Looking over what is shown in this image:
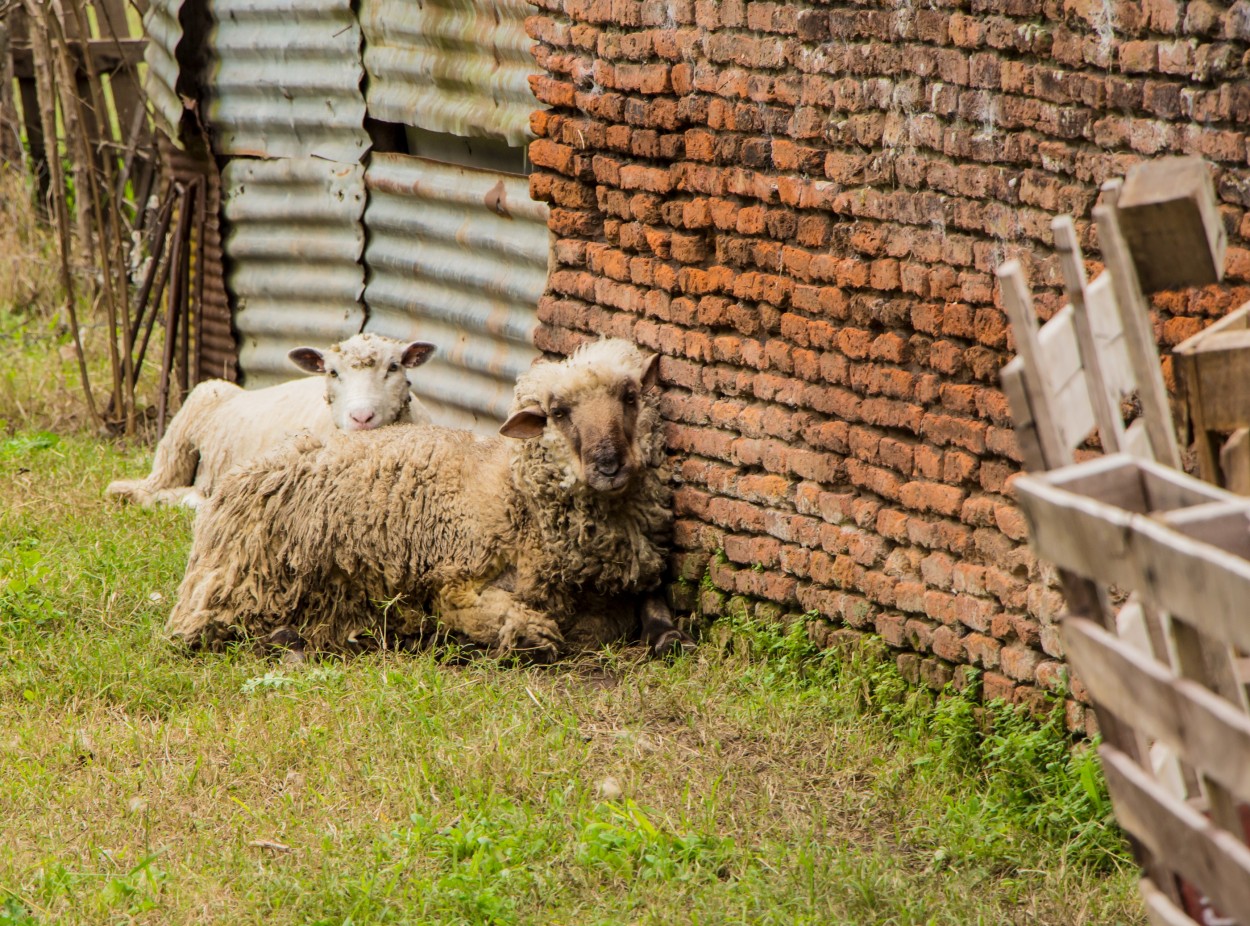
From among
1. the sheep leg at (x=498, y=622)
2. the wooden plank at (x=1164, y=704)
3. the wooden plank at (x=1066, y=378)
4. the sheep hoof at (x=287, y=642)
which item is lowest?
the sheep hoof at (x=287, y=642)

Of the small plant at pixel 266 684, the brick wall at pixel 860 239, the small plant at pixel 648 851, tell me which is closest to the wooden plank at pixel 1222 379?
the brick wall at pixel 860 239

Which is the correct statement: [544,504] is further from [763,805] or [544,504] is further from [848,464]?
[763,805]

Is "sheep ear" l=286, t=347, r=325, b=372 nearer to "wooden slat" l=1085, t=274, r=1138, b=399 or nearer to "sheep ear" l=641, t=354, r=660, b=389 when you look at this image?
"sheep ear" l=641, t=354, r=660, b=389

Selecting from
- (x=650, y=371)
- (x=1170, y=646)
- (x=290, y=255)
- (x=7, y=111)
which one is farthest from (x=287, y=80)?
(x=1170, y=646)

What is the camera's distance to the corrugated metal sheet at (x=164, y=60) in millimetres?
8531

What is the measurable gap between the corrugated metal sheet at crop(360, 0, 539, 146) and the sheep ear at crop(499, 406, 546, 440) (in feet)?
5.43

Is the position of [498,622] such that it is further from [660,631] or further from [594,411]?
[594,411]

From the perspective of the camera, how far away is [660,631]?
5.42 m

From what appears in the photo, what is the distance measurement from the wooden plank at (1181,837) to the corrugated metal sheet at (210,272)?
765 centimetres

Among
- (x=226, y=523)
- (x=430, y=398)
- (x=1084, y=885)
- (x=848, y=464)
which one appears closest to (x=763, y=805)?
(x=1084, y=885)

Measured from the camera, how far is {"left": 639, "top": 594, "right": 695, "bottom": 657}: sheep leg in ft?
17.5

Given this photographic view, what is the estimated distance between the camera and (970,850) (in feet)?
12.4

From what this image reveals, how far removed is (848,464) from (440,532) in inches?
66.8

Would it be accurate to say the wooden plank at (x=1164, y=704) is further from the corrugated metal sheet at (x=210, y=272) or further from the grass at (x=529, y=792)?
the corrugated metal sheet at (x=210, y=272)
